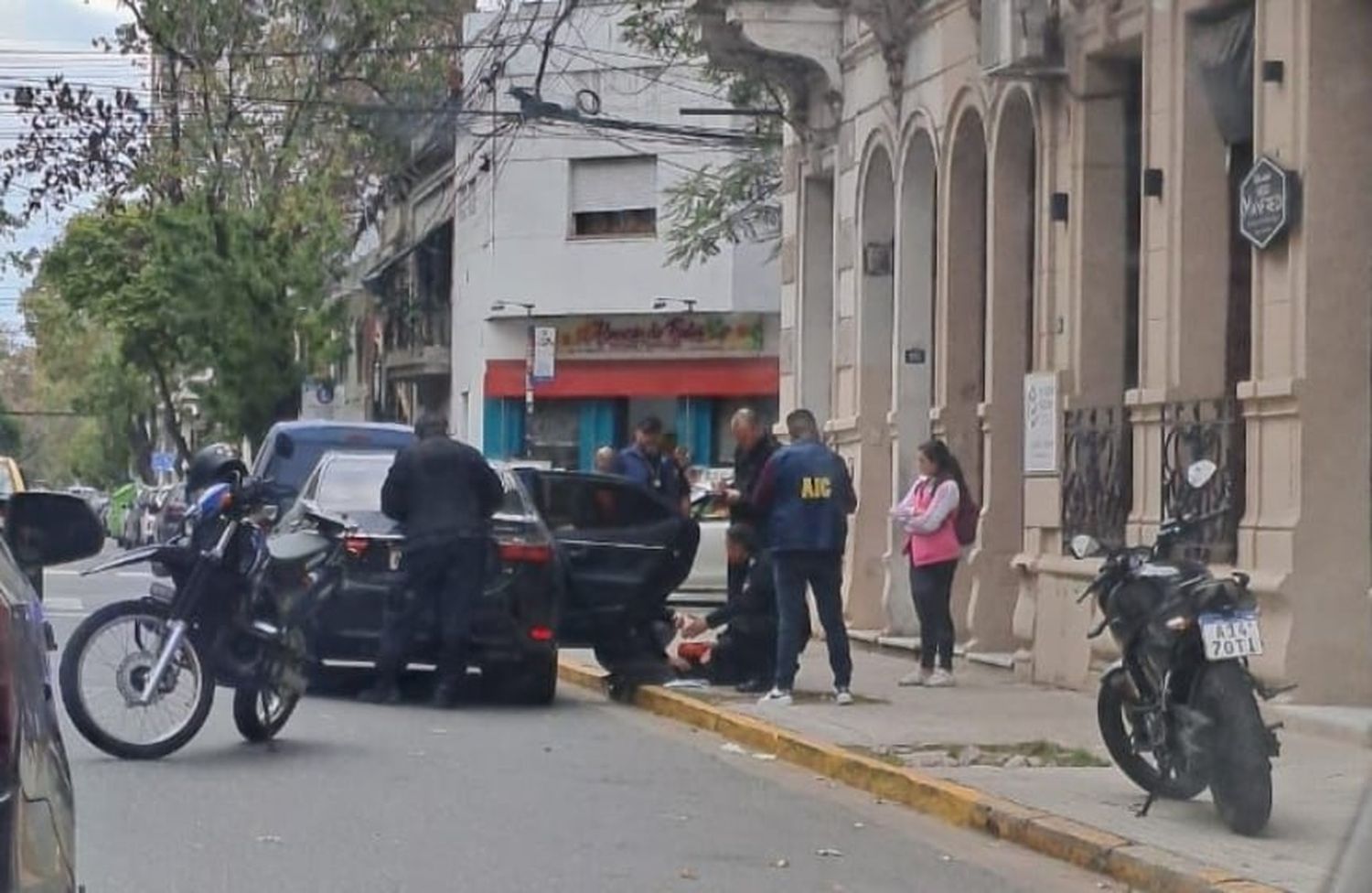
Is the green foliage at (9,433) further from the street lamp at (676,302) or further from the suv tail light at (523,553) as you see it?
the suv tail light at (523,553)

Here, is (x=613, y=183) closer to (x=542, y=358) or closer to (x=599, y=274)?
(x=599, y=274)

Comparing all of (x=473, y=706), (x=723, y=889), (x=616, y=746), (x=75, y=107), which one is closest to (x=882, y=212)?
(x=473, y=706)

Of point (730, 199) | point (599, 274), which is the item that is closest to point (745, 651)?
point (730, 199)

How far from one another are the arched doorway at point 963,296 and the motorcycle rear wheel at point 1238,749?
31.2 ft

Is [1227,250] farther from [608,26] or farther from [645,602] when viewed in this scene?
[608,26]

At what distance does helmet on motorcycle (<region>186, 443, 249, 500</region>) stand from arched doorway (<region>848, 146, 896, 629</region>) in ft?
25.7

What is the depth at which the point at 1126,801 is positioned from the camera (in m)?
11.6

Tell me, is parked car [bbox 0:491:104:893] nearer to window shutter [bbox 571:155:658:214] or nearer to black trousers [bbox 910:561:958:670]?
black trousers [bbox 910:561:958:670]

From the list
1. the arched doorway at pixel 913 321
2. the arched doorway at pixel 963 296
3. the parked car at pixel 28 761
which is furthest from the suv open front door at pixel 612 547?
the parked car at pixel 28 761

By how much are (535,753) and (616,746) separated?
783mm

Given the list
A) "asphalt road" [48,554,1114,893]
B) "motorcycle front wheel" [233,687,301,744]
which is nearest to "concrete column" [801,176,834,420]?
"asphalt road" [48,554,1114,893]

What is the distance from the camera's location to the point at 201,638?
12.7 meters

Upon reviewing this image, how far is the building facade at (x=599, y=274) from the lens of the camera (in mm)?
41875

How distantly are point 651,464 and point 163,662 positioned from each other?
968 centimetres
